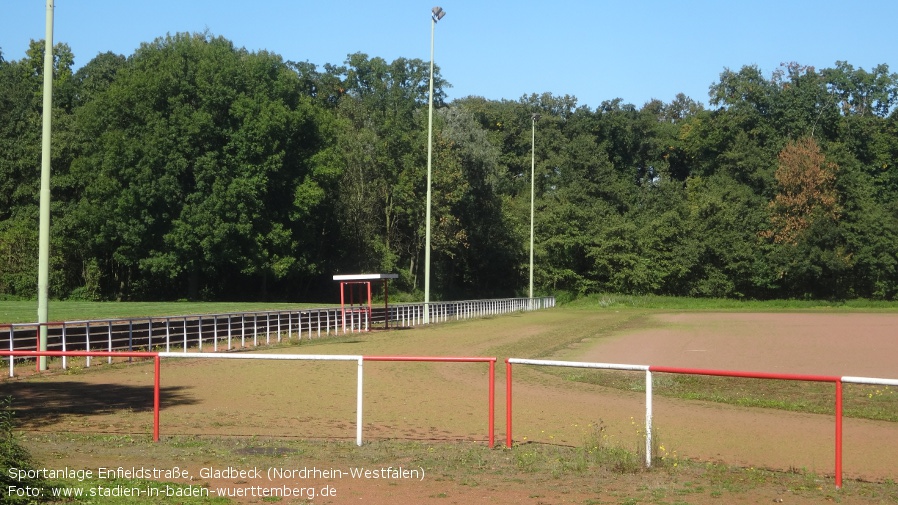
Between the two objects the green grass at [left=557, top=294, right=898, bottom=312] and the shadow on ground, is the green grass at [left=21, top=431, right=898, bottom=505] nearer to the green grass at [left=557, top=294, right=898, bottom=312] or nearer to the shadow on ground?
the shadow on ground

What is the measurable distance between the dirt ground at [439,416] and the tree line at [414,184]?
40311mm

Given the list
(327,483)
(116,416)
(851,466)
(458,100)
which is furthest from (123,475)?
(458,100)

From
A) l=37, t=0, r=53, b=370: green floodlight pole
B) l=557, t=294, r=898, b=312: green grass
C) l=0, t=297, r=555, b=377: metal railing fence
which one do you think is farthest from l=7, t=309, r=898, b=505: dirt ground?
l=557, t=294, r=898, b=312: green grass

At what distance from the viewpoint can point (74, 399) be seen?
1611cm

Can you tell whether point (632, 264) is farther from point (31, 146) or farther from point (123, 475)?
point (123, 475)

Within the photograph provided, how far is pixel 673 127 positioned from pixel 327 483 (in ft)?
338

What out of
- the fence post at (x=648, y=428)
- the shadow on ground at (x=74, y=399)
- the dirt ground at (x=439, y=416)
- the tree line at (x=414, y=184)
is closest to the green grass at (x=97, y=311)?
the tree line at (x=414, y=184)

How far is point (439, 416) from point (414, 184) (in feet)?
209

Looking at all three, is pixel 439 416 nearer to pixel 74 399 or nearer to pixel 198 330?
pixel 74 399

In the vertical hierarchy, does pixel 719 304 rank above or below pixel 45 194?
below

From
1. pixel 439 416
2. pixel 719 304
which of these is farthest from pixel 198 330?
pixel 719 304

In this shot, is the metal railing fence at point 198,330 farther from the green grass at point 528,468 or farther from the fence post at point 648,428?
the fence post at point 648,428

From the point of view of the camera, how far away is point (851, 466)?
11031 millimetres

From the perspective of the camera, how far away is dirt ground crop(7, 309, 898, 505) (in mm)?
9969
